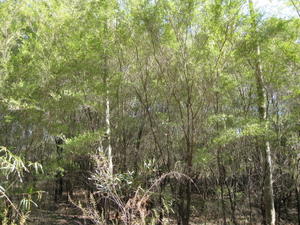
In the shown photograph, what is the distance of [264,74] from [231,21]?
2.10 meters

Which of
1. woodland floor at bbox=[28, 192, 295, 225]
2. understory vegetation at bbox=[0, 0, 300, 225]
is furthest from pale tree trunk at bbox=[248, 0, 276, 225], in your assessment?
woodland floor at bbox=[28, 192, 295, 225]

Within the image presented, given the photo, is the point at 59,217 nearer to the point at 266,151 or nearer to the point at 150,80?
the point at 150,80

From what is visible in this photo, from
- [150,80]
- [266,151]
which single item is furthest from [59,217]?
[266,151]

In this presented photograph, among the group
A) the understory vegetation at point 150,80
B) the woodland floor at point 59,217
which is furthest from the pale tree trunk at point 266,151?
the woodland floor at point 59,217

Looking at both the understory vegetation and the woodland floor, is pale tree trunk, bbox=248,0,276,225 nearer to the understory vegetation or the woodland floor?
the understory vegetation

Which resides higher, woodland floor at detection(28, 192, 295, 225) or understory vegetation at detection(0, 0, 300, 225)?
understory vegetation at detection(0, 0, 300, 225)

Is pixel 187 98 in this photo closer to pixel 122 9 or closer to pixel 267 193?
pixel 122 9

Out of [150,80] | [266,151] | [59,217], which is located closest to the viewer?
[266,151]

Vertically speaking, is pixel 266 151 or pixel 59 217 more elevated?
pixel 266 151

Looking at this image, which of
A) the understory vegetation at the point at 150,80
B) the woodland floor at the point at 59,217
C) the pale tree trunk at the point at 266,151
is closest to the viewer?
the understory vegetation at the point at 150,80

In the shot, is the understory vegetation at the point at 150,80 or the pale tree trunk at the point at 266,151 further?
the pale tree trunk at the point at 266,151

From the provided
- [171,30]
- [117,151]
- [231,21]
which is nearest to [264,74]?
[231,21]

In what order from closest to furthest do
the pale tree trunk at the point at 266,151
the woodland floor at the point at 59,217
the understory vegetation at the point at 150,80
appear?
the understory vegetation at the point at 150,80, the pale tree trunk at the point at 266,151, the woodland floor at the point at 59,217

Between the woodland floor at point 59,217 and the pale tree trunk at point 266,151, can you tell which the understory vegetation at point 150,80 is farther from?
the woodland floor at point 59,217
